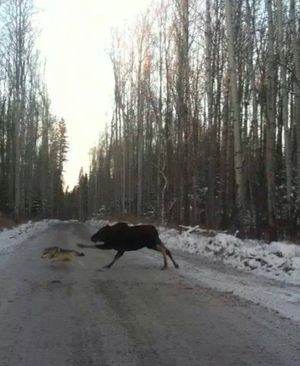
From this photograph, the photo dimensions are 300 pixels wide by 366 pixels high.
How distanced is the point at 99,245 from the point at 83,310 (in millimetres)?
5304

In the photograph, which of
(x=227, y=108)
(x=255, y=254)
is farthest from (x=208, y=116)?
(x=255, y=254)

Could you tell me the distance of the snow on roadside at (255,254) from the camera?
11358 millimetres

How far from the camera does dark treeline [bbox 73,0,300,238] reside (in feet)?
58.9

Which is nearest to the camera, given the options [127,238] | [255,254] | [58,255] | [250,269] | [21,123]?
[250,269]

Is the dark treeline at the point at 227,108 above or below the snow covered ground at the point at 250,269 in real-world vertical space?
above

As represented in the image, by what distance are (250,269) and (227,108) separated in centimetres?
1141

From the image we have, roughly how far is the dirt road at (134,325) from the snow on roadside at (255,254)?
2049mm

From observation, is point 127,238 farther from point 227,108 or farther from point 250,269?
point 227,108

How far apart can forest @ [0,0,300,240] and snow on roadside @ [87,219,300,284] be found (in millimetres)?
1164

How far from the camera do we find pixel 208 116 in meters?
25.6

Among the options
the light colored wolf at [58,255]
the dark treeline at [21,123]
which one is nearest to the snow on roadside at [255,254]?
the light colored wolf at [58,255]

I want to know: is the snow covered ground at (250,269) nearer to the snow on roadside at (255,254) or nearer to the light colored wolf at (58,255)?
the snow on roadside at (255,254)

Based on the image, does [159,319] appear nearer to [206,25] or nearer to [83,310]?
[83,310]

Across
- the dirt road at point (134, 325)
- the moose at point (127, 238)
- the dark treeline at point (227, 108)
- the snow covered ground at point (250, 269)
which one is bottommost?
the dirt road at point (134, 325)
